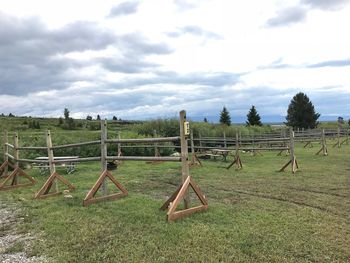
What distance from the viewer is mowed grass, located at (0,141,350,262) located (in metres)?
4.21

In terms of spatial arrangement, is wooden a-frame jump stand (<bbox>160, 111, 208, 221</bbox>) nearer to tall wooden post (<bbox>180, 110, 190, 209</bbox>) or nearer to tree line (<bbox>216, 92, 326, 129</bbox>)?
tall wooden post (<bbox>180, 110, 190, 209</bbox>)

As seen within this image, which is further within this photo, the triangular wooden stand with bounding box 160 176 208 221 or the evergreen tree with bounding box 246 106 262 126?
the evergreen tree with bounding box 246 106 262 126

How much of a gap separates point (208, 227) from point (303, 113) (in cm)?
5302

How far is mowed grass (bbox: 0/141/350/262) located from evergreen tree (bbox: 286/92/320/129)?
48.2 metres

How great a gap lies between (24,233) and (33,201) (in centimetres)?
261

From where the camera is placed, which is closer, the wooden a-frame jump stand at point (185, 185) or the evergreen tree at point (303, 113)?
the wooden a-frame jump stand at point (185, 185)

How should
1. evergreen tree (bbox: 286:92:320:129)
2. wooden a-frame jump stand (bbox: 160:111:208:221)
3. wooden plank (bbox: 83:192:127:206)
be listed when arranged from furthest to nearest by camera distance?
evergreen tree (bbox: 286:92:320:129) < wooden plank (bbox: 83:192:127:206) < wooden a-frame jump stand (bbox: 160:111:208:221)

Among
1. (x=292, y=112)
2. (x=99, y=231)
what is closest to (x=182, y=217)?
(x=99, y=231)

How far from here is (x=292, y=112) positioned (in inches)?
2189

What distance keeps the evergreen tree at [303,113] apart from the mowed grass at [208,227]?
158ft

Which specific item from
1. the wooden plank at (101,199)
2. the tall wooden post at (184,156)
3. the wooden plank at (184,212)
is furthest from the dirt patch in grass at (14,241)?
the tall wooden post at (184,156)

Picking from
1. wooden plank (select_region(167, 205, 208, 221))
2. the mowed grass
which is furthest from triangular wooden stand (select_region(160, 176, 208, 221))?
the mowed grass

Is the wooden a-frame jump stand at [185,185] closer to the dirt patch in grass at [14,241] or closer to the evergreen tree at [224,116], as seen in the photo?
the dirt patch in grass at [14,241]

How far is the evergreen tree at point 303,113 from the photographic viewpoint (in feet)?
178
